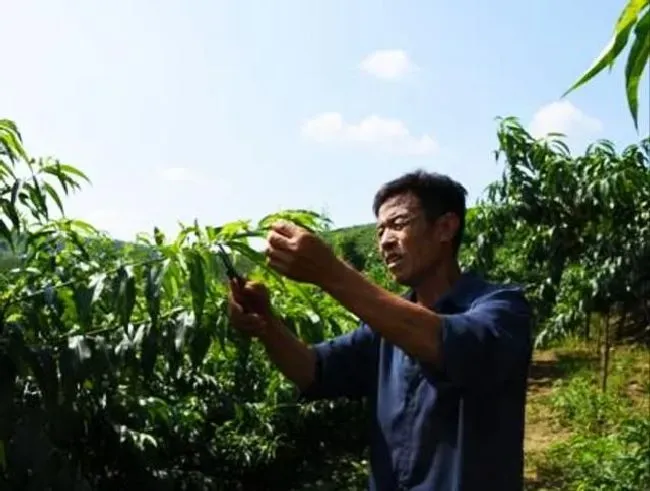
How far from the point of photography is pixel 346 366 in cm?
157

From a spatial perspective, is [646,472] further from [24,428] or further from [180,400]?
[24,428]

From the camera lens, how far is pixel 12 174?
60.8 inches

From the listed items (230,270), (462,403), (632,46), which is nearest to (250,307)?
(230,270)

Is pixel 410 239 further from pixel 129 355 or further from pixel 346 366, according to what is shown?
pixel 129 355

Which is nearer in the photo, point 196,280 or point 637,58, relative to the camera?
point 637,58

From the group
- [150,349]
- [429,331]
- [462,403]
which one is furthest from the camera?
[150,349]

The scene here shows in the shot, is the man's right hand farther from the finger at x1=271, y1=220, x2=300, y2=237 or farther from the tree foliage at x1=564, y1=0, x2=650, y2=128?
the tree foliage at x1=564, y1=0, x2=650, y2=128

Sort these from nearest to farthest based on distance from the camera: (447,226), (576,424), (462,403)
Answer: (462,403)
(447,226)
(576,424)

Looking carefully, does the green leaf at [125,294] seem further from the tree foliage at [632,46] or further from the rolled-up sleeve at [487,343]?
the tree foliage at [632,46]

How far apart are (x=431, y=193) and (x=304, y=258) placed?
31 centimetres

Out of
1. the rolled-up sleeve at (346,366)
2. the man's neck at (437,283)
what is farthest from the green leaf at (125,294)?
the man's neck at (437,283)

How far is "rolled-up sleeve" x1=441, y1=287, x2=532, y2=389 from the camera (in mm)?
1173

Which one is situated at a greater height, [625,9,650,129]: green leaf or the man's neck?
the man's neck

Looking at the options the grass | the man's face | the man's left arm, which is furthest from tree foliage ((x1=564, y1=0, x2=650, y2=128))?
the grass
